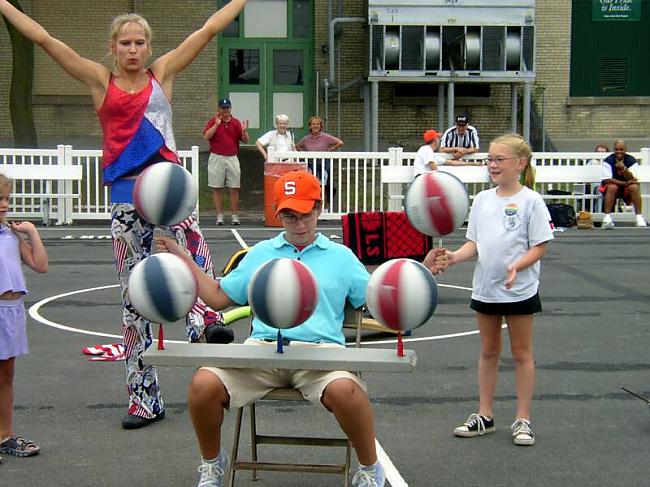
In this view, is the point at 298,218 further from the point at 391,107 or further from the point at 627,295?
the point at 391,107

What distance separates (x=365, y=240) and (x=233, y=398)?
560cm

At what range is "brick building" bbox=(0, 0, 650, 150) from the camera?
98.3ft

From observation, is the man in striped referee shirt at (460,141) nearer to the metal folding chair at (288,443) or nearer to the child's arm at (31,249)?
the child's arm at (31,249)

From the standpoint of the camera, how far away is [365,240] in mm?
10312

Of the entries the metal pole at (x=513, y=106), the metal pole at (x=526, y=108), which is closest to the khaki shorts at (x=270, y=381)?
the metal pole at (x=526, y=108)

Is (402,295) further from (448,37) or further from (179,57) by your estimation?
(448,37)

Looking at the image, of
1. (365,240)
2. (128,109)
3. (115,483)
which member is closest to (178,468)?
(115,483)

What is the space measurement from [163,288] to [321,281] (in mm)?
847

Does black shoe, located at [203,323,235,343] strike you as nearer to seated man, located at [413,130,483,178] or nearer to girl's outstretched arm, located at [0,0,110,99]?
girl's outstretched arm, located at [0,0,110,99]

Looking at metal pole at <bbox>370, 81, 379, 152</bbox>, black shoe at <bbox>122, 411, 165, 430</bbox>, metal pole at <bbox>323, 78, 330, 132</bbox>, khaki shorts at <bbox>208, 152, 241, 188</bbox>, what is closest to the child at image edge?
black shoe at <bbox>122, 411, 165, 430</bbox>

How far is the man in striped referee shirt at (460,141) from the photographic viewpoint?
19875 mm

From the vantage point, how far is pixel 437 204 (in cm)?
494

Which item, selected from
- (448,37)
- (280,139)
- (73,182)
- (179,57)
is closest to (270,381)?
(179,57)

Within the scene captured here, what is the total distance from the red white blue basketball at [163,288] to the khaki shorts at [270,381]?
348 mm
